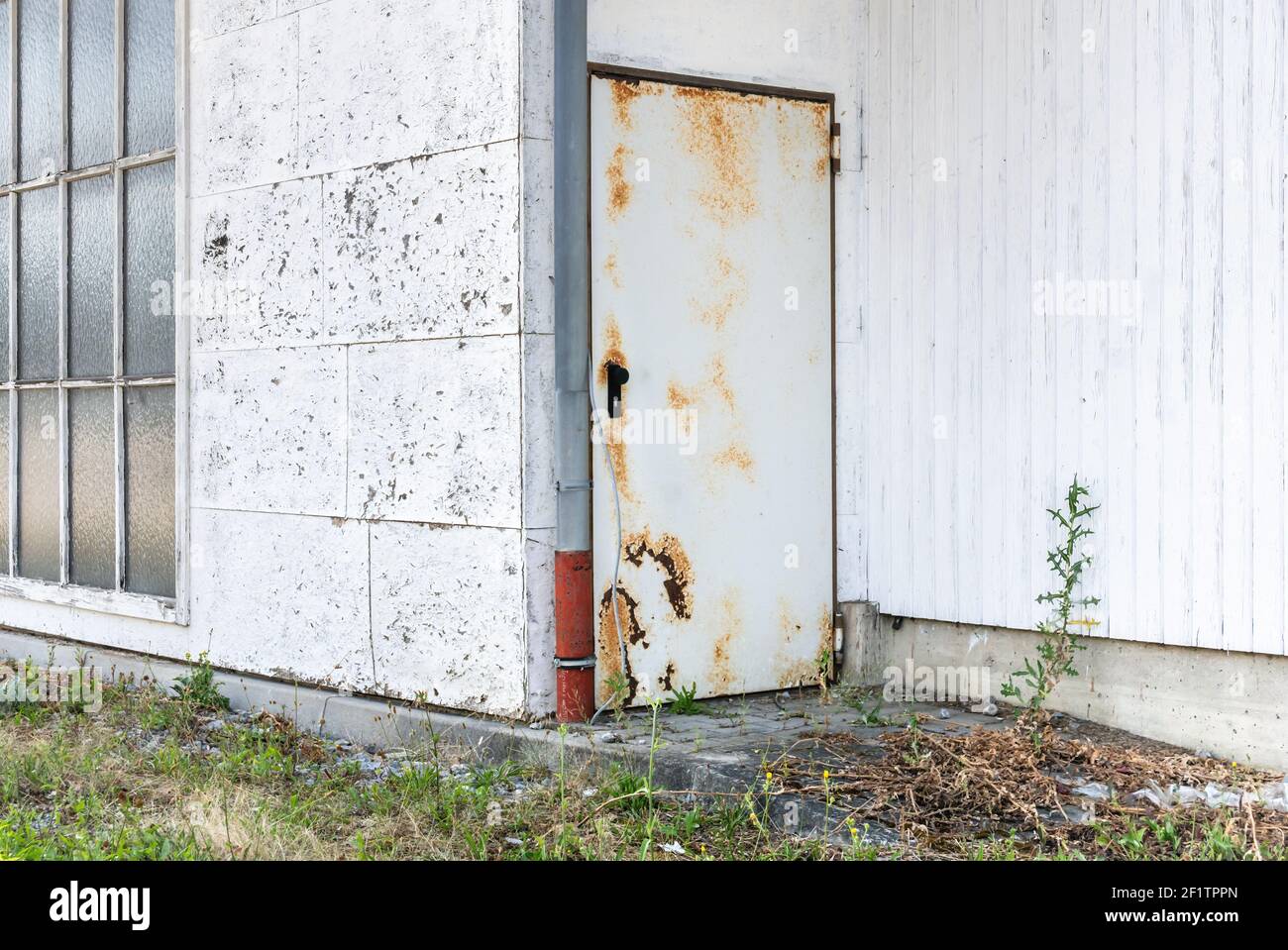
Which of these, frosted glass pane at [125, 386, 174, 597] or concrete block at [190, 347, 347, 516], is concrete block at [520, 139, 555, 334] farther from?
frosted glass pane at [125, 386, 174, 597]

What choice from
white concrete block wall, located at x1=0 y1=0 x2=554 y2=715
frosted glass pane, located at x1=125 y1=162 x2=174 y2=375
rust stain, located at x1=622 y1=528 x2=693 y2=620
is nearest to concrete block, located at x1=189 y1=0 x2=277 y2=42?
white concrete block wall, located at x1=0 y1=0 x2=554 y2=715

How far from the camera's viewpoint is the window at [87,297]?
766 centimetres

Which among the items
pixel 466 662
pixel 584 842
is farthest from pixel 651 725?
pixel 584 842

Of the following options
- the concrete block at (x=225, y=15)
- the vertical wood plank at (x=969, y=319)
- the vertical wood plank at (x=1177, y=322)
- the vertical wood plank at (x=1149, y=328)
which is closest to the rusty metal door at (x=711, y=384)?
the vertical wood plank at (x=969, y=319)

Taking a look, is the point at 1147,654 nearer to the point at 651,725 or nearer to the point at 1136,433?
the point at 1136,433

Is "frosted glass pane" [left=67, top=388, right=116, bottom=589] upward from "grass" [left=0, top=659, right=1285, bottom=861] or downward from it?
upward

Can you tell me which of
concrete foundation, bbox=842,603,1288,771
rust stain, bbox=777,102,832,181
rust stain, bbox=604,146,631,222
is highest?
rust stain, bbox=777,102,832,181

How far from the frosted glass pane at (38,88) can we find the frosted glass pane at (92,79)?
190mm

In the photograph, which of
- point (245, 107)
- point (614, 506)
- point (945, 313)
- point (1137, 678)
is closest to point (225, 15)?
point (245, 107)

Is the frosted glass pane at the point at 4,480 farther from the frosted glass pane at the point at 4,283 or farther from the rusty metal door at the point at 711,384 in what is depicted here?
the rusty metal door at the point at 711,384

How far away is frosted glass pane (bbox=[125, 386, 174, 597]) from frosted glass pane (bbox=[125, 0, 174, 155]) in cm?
130

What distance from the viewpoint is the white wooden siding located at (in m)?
5.29

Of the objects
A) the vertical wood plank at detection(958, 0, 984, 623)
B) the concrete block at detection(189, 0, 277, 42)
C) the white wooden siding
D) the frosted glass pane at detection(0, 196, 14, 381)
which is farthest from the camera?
the frosted glass pane at detection(0, 196, 14, 381)

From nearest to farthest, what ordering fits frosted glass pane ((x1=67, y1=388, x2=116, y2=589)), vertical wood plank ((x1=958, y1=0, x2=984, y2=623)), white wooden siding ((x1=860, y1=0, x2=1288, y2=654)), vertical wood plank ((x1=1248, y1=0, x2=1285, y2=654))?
vertical wood plank ((x1=1248, y1=0, x2=1285, y2=654))
white wooden siding ((x1=860, y1=0, x2=1288, y2=654))
vertical wood plank ((x1=958, y1=0, x2=984, y2=623))
frosted glass pane ((x1=67, y1=388, x2=116, y2=589))
